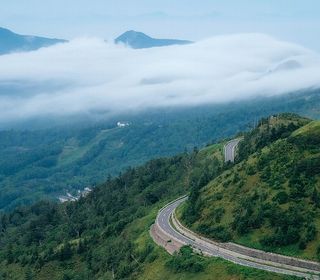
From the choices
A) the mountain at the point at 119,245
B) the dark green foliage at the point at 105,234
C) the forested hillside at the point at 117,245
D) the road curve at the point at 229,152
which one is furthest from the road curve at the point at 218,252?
the road curve at the point at 229,152

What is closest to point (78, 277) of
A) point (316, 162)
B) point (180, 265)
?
point (180, 265)

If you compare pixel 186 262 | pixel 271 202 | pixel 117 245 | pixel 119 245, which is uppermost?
pixel 271 202

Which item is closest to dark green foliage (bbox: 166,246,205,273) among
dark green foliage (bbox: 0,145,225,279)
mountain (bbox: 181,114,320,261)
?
dark green foliage (bbox: 0,145,225,279)

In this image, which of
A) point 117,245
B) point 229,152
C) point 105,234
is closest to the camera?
point 117,245

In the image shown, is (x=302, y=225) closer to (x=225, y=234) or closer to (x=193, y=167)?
(x=225, y=234)

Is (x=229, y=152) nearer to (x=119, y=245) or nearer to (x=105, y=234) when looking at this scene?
(x=105, y=234)

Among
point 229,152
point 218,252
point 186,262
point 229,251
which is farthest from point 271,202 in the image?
point 229,152

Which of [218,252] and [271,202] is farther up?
[271,202]

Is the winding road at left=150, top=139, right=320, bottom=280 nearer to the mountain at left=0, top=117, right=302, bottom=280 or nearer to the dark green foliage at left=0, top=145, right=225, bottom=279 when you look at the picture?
the mountain at left=0, top=117, right=302, bottom=280
